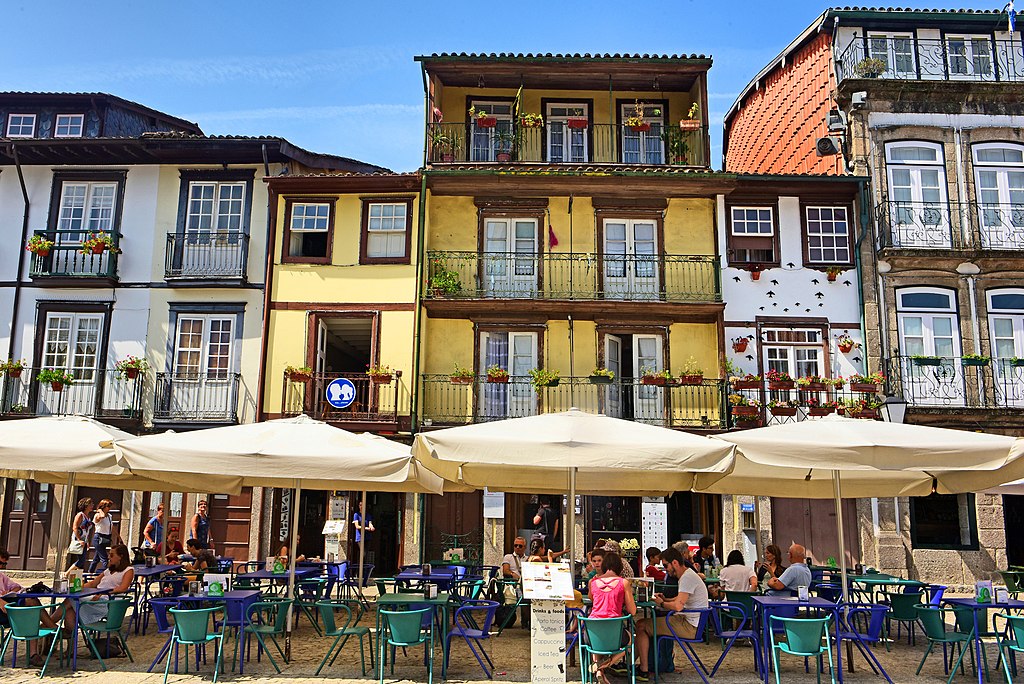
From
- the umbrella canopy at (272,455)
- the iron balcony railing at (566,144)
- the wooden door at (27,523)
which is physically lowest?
the wooden door at (27,523)

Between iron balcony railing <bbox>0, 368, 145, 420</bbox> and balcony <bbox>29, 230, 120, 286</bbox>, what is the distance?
234 cm

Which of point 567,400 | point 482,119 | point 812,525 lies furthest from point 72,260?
point 812,525

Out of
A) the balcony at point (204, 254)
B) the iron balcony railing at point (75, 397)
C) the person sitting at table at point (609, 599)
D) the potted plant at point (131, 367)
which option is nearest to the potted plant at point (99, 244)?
the balcony at point (204, 254)

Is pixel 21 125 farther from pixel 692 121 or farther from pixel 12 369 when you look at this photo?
pixel 692 121

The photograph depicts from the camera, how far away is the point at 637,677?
926 cm

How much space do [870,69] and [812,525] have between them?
1103 cm

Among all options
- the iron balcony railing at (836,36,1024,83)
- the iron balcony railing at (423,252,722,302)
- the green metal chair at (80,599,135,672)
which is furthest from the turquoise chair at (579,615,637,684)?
the iron balcony railing at (836,36,1024,83)

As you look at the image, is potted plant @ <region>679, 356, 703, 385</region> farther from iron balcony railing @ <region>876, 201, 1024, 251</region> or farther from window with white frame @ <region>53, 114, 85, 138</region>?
window with white frame @ <region>53, 114, 85, 138</region>

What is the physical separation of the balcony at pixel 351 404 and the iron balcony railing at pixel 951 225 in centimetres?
1207

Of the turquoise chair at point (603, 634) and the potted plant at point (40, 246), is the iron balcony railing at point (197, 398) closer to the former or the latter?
the potted plant at point (40, 246)

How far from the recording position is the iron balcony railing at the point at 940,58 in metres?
22.0

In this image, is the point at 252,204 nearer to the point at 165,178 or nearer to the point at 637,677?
the point at 165,178

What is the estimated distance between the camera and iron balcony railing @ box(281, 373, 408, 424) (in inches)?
803

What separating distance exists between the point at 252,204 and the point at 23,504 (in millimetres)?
8854
